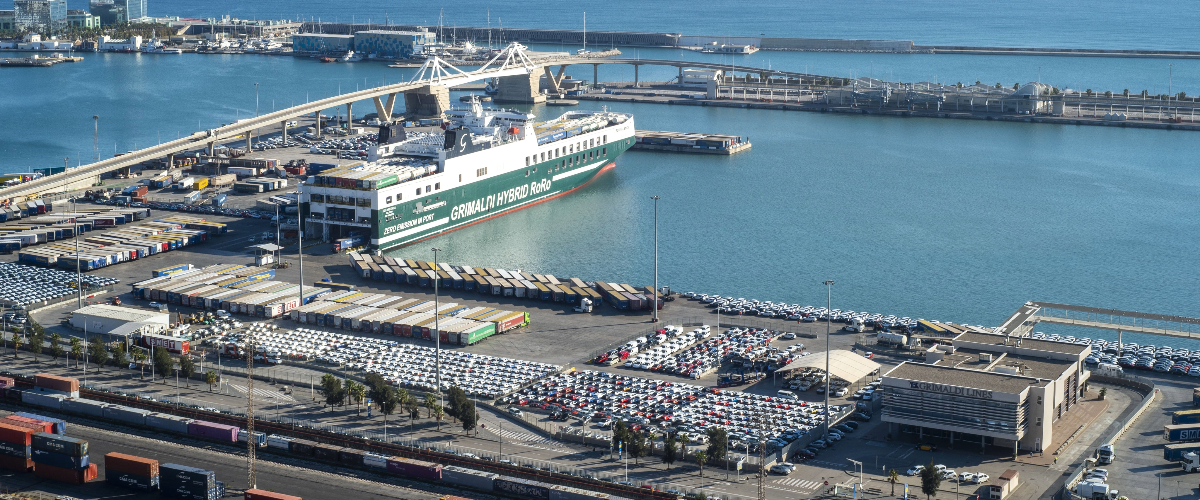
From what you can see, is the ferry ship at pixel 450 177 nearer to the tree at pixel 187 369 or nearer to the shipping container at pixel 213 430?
the tree at pixel 187 369

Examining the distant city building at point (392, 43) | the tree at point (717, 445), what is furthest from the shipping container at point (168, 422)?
the distant city building at point (392, 43)

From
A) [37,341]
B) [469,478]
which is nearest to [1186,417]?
[469,478]

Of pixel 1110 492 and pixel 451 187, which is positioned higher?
pixel 451 187

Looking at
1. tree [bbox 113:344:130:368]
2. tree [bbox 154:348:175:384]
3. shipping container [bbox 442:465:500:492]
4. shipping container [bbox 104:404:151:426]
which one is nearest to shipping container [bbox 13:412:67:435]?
shipping container [bbox 104:404:151:426]

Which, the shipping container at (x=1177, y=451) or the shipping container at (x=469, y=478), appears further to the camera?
the shipping container at (x=1177, y=451)

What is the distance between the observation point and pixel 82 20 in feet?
543

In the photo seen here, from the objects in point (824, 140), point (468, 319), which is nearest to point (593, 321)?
point (468, 319)

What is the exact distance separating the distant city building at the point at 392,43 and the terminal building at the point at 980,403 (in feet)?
370

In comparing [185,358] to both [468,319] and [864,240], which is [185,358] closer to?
[468,319]

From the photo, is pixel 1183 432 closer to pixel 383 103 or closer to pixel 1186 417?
pixel 1186 417

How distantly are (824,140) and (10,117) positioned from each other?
60473 millimetres

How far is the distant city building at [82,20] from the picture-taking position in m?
164

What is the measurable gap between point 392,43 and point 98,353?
107655 millimetres

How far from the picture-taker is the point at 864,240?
6084 cm
